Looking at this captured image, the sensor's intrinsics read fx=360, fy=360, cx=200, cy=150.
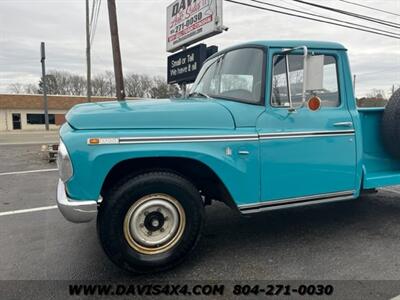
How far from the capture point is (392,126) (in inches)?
172

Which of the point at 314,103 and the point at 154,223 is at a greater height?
the point at 314,103

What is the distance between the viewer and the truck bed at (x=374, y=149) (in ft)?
14.9

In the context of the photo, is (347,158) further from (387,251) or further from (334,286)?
(334,286)

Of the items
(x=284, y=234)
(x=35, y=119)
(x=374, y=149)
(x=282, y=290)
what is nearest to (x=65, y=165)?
(x=282, y=290)

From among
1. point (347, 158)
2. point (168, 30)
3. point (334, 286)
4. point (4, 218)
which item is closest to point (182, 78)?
point (168, 30)

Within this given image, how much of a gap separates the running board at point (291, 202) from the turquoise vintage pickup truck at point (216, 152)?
0.01 metres

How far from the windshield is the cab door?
0.15 metres

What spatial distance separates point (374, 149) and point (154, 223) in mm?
3032

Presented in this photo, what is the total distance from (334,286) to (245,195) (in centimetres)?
110

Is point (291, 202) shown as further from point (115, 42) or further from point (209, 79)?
point (115, 42)

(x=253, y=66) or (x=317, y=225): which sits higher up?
(x=253, y=66)

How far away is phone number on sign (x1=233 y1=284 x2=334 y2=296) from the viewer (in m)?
3.01

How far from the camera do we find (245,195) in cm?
351

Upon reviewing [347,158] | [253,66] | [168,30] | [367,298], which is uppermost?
[168,30]
